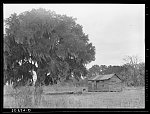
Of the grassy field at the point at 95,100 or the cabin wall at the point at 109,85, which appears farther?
the cabin wall at the point at 109,85

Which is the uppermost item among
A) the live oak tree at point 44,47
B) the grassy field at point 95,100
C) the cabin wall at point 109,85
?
the live oak tree at point 44,47

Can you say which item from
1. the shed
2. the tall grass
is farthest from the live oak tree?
the shed

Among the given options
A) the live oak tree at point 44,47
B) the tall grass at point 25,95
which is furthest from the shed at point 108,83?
the tall grass at point 25,95

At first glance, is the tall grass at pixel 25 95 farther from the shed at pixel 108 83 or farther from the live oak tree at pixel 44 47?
the shed at pixel 108 83

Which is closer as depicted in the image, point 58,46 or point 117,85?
point 117,85

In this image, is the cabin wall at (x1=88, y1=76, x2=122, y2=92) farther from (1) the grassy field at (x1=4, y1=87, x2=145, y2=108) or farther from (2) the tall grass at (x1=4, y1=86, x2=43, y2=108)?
(2) the tall grass at (x1=4, y1=86, x2=43, y2=108)

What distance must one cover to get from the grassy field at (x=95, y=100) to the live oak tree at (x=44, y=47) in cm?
30

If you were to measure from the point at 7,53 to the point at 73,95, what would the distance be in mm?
905

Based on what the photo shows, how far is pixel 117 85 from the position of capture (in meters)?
2.69

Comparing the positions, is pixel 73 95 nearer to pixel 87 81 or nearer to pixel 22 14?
pixel 87 81

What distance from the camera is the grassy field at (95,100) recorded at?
2445 mm

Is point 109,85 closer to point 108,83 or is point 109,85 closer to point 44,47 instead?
point 108,83

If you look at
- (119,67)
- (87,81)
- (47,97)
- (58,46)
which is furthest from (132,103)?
(58,46)

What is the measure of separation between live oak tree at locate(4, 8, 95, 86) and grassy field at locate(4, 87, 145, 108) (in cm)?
30
